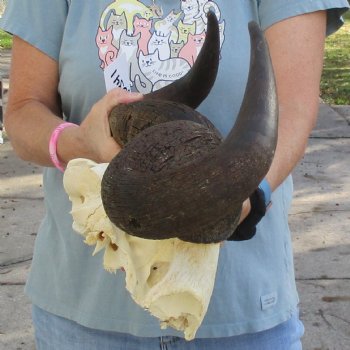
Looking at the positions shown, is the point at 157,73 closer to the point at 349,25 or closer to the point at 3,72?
the point at 3,72

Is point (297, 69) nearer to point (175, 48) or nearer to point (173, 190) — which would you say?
point (175, 48)

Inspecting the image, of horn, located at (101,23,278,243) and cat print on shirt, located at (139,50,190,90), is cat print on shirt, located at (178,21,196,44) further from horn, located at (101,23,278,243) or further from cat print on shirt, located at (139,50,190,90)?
horn, located at (101,23,278,243)

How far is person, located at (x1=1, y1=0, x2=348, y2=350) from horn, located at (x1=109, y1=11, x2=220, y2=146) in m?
0.25

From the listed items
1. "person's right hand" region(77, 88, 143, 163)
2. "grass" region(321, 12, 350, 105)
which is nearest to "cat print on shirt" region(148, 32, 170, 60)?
"person's right hand" region(77, 88, 143, 163)

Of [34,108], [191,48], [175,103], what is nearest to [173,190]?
[175,103]

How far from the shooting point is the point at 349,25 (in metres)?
20.7

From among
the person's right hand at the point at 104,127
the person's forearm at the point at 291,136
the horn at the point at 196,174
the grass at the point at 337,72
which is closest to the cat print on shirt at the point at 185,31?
the person's forearm at the point at 291,136

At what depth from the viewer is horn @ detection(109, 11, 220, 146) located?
5.59ft

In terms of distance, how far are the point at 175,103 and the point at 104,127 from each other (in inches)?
6.4

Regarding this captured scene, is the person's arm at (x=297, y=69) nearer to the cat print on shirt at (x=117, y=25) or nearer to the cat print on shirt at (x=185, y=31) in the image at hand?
the cat print on shirt at (x=185, y=31)

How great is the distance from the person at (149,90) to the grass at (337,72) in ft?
26.8

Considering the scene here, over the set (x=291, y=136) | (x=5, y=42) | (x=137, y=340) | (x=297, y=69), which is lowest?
(x=5, y=42)

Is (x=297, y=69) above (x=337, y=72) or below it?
above

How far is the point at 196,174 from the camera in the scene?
1.37 metres
